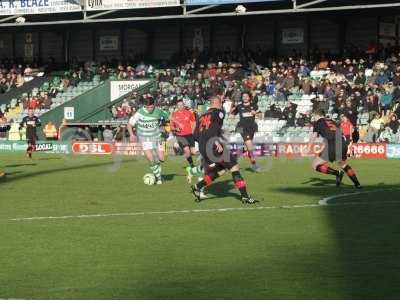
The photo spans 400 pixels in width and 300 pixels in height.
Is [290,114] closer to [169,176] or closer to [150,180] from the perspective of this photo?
[169,176]

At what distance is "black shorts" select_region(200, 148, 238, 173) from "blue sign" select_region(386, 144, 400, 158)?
17.7 m

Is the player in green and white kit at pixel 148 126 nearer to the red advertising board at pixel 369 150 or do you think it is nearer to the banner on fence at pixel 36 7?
the red advertising board at pixel 369 150

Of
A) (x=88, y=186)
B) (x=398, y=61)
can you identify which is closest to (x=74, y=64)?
(x=398, y=61)

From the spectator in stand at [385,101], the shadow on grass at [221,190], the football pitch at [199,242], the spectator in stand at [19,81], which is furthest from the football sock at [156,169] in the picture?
the spectator in stand at [19,81]

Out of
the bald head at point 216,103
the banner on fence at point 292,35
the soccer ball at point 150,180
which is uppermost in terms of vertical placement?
the banner on fence at point 292,35

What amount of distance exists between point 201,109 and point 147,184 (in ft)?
59.9

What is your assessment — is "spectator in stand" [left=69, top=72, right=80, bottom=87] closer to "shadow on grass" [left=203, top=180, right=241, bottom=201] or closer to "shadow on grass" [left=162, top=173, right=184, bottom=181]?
"shadow on grass" [left=162, top=173, right=184, bottom=181]

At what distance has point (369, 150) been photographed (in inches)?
1277

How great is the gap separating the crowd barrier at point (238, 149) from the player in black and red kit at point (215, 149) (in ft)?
40.4

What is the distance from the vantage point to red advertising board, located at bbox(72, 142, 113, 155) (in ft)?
123

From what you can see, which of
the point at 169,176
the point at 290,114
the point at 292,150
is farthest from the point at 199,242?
the point at 290,114

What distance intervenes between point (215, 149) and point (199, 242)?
13.4 feet

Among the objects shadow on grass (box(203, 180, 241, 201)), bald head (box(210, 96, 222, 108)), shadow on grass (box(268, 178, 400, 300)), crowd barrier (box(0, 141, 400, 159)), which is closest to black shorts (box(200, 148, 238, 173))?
bald head (box(210, 96, 222, 108))

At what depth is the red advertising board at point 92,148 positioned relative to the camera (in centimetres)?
3747
